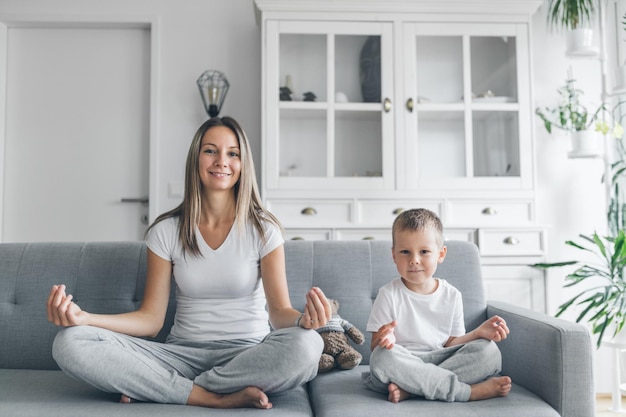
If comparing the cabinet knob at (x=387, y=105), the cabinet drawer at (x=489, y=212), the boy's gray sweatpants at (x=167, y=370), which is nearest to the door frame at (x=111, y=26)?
the cabinet knob at (x=387, y=105)

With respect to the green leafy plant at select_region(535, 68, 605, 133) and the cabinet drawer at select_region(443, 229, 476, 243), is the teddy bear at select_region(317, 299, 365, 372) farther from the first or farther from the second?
the green leafy plant at select_region(535, 68, 605, 133)

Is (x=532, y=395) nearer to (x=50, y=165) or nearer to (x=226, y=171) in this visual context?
(x=226, y=171)

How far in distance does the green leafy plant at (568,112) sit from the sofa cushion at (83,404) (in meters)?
2.16

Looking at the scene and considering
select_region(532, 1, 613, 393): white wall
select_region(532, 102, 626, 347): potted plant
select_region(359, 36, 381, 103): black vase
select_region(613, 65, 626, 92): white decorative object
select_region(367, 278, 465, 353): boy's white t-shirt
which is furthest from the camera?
select_region(532, 1, 613, 393): white wall

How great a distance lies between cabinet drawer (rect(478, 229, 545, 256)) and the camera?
2604mm

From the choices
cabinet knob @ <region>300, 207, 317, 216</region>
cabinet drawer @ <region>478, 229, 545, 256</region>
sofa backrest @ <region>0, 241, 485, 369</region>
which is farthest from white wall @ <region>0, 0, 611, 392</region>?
sofa backrest @ <region>0, 241, 485, 369</region>

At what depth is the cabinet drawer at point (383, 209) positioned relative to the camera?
8.66 feet

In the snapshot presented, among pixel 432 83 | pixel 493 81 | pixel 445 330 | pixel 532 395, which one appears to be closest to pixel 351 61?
pixel 432 83

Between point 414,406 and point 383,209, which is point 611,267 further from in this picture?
point 414,406

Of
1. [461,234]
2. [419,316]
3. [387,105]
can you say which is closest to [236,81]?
[387,105]

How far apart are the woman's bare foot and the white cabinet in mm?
1404

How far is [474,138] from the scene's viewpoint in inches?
107

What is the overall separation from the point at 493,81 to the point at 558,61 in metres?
0.57

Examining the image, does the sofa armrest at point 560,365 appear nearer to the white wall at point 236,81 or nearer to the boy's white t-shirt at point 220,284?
the boy's white t-shirt at point 220,284
